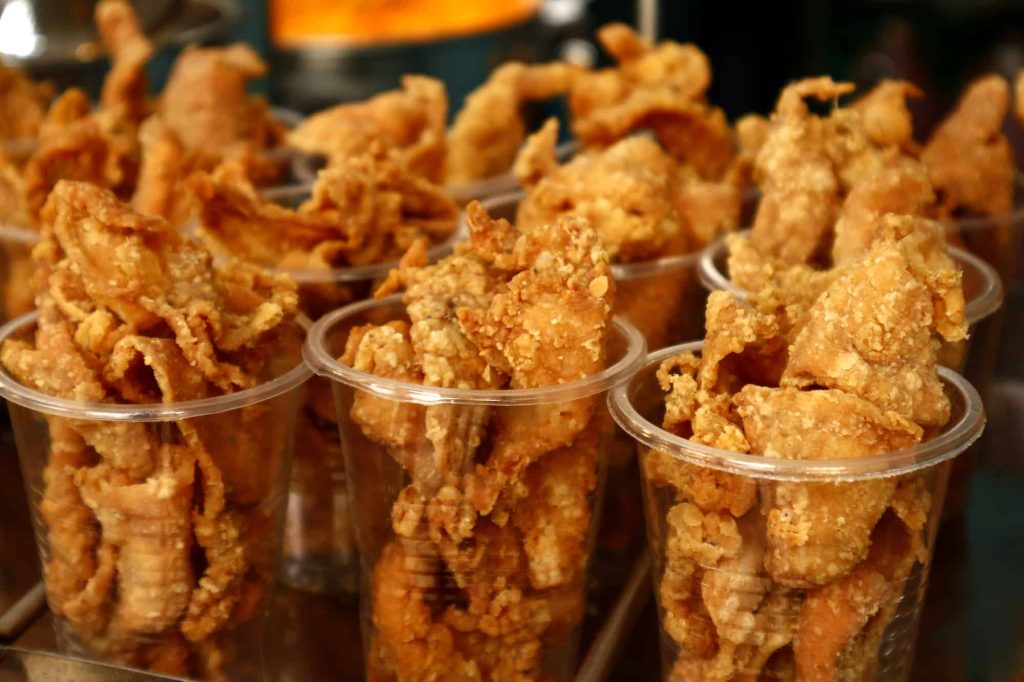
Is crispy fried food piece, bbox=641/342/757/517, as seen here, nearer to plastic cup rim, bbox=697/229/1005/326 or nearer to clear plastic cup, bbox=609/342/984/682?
clear plastic cup, bbox=609/342/984/682

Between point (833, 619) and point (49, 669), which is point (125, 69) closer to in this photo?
point (49, 669)

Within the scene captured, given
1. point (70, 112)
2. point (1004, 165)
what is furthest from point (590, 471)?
point (70, 112)

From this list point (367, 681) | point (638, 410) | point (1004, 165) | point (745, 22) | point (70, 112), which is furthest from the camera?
point (745, 22)

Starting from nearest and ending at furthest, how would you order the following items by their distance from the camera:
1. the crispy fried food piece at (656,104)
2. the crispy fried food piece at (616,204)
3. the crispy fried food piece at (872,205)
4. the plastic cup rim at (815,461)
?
the plastic cup rim at (815,461) → the crispy fried food piece at (872,205) → the crispy fried food piece at (616,204) → the crispy fried food piece at (656,104)

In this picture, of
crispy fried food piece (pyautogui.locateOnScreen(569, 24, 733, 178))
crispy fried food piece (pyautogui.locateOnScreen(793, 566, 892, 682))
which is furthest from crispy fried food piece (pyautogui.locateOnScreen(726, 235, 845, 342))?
crispy fried food piece (pyautogui.locateOnScreen(569, 24, 733, 178))

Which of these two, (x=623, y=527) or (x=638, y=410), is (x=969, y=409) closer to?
(x=638, y=410)

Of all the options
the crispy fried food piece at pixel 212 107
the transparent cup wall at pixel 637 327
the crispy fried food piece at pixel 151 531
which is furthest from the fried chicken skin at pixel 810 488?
the crispy fried food piece at pixel 212 107

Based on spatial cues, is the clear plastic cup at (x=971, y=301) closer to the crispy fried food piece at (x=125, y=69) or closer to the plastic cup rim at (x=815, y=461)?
the plastic cup rim at (x=815, y=461)

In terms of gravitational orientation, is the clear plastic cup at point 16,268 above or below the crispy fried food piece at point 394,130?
below
